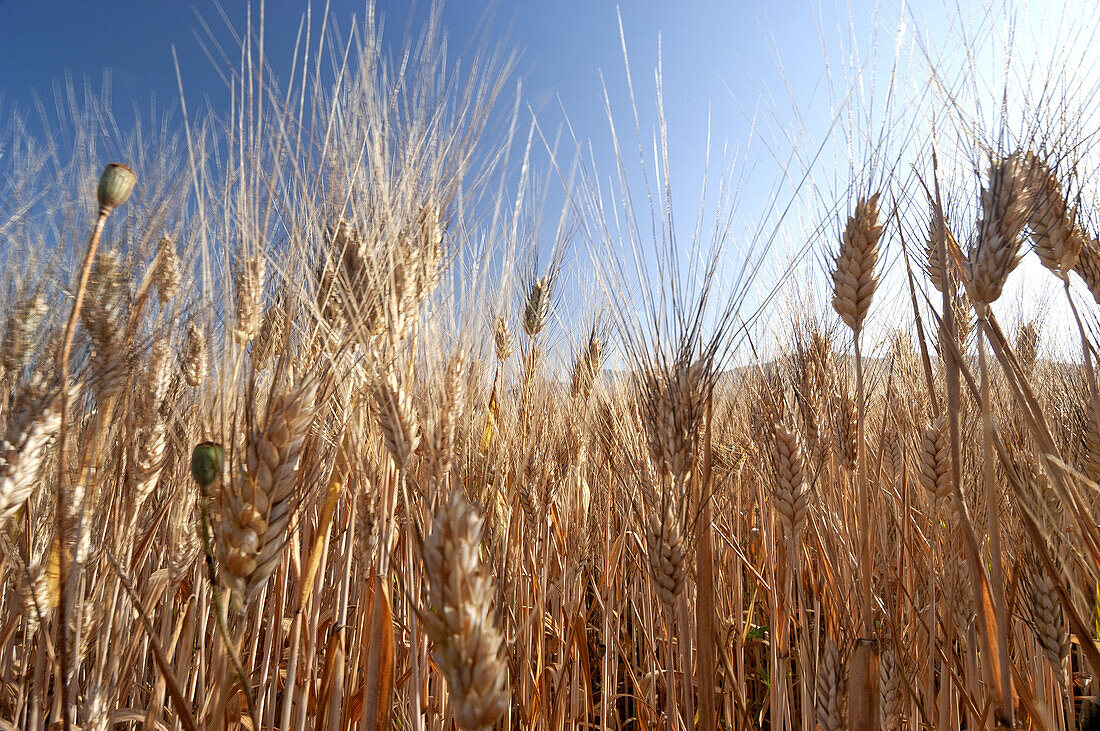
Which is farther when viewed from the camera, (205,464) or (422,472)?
(422,472)

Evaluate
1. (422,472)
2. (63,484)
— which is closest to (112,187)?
(63,484)

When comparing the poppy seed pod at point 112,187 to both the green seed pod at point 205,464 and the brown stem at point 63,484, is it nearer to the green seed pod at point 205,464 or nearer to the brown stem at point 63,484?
the brown stem at point 63,484

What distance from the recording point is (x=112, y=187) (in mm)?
703

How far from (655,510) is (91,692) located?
1153 mm

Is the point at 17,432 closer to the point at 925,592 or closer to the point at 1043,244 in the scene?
the point at 1043,244

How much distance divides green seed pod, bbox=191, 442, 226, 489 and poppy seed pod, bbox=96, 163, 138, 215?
0.36 m

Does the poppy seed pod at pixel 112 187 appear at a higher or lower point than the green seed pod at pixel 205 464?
higher

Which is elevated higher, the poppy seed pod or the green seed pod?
the poppy seed pod

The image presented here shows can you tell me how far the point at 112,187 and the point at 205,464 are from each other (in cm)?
40

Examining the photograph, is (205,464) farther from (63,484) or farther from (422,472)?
(422,472)

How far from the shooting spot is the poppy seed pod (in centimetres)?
70

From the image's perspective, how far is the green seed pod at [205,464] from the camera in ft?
1.96

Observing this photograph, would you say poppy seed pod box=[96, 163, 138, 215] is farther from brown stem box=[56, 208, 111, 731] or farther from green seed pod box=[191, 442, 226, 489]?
green seed pod box=[191, 442, 226, 489]

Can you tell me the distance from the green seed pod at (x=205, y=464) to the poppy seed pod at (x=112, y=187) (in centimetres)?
36
